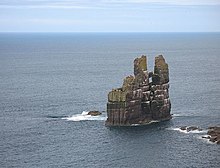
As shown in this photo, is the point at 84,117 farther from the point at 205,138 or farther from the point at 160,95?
the point at 205,138

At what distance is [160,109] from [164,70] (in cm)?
1080

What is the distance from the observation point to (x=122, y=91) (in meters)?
126

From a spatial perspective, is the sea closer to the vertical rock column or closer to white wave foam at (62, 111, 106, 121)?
white wave foam at (62, 111, 106, 121)

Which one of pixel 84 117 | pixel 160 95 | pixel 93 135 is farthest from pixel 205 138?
pixel 84 117

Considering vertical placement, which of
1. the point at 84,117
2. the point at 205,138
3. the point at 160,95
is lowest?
the point at 205,138

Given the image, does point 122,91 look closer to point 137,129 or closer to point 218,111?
point 137,129

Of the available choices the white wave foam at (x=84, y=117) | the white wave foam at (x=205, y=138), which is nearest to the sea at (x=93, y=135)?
the white wave foam at (x=84, y=117)

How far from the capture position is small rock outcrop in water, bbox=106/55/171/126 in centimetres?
12562

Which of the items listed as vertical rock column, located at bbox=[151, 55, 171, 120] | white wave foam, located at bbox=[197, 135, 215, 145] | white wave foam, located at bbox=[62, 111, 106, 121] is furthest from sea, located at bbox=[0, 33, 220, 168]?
vertical rock column, located at bbox=[151, 55, 171, 120]

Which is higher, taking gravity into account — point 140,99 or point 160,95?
point 160,95

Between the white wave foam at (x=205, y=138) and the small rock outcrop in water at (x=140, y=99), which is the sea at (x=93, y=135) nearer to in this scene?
the white wave foam at (x=205, y=138)

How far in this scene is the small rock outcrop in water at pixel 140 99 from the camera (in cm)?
12562

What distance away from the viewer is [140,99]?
129500mm

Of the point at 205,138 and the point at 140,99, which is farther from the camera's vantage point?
the point at 140,99
